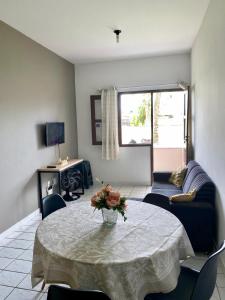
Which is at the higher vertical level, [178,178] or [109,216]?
[109,216]

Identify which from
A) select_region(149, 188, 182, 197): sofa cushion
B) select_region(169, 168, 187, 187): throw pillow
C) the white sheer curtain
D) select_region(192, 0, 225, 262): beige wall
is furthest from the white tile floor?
the white sheer curtain

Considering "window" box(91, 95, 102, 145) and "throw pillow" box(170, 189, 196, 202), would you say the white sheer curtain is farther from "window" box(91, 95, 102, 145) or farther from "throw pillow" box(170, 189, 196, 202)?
"throw pillow" box(170, 189, 196, 202)

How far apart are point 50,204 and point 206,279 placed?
1596mm

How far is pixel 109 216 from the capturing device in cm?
183

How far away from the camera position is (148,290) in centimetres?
140

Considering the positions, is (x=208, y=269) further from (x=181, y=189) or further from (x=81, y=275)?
(x=181, y=189)

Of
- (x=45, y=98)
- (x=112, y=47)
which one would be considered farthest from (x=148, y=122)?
(x=45, y=98)

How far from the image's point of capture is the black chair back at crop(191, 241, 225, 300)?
127 cm

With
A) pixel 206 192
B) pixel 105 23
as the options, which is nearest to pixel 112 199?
pixel 206 192

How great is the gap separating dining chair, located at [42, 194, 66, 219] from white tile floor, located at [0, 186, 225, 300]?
25.6 inches

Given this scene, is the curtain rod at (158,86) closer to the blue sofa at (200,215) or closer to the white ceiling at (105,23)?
the white ceiling at (105,23)

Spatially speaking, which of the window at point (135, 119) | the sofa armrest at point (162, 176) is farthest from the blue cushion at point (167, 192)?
the window at point (135, 119)

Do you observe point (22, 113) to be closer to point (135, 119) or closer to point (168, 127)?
point (135, 119)

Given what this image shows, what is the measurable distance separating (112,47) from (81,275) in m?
4.00
